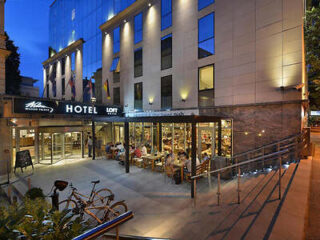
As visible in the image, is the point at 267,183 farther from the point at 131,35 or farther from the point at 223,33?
the point at 131,35

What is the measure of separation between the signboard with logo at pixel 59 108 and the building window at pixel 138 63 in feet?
14.5

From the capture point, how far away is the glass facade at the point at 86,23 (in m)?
19.8

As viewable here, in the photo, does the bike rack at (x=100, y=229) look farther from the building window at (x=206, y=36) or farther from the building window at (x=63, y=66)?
the building window at (x=63, y=66)

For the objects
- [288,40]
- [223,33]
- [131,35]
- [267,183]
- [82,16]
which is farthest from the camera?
[82,16]

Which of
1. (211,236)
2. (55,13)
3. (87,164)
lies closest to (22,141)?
(87,164)

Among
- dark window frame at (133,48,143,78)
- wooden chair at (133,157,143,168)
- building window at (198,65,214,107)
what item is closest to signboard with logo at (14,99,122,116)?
dark window frame at (133,48,143,78)

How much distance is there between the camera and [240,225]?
3.92 meters

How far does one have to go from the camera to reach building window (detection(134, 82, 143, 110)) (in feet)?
53.9

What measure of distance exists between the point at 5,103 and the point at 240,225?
13.3m

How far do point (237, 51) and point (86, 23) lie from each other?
21.8m

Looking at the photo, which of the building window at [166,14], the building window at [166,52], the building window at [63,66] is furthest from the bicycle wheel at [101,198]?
the building window at [63,66]

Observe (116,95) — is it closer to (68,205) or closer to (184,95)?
(184,95)

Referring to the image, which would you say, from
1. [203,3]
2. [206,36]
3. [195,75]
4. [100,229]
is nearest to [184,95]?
[195,75]

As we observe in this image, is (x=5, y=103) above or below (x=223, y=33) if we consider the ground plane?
below
